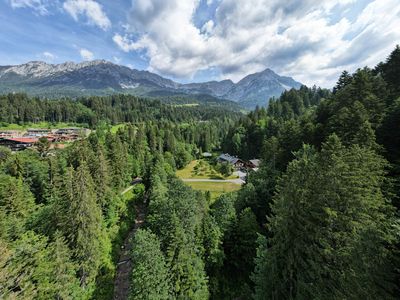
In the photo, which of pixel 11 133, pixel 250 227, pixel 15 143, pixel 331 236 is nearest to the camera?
pixel 331 236

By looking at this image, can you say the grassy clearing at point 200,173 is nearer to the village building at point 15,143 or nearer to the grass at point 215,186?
the grass at point 215,186

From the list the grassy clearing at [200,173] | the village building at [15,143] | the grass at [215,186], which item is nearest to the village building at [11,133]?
the village building at [15,143]

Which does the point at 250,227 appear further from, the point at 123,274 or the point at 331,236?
the point at 123,274

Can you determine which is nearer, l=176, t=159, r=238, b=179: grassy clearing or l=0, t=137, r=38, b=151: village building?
l=176, t=159, r=238, b=179: grassy clearing

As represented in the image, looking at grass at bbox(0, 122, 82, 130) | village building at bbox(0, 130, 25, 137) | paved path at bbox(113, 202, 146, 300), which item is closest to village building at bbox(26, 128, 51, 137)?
village building at bbox(0, 130, 25, 137)

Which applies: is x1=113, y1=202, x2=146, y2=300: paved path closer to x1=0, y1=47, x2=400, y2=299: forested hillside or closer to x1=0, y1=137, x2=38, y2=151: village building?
x1=0, y1=47, x2=400, y2=299: forested hillside

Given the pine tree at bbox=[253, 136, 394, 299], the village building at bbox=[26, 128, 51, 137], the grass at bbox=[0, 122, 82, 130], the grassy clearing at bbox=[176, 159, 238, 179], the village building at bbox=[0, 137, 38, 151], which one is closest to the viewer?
the pine tree at bbox=[253, 136, 394, 299]

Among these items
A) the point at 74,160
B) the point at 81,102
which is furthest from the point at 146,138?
the point at 81,102

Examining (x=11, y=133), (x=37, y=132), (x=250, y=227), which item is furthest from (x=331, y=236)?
(x=37, y=132)
